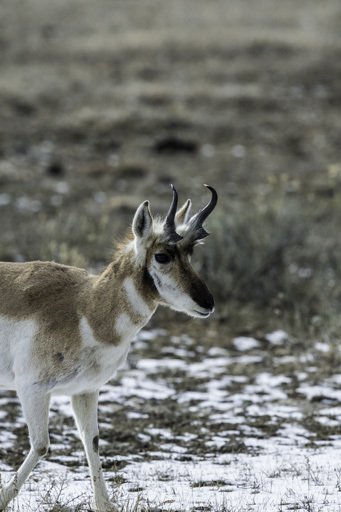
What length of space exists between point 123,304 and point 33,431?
0.93m

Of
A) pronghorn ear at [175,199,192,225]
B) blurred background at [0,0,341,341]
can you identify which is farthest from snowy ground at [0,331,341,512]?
pronghorn ear at [175,199,192,225]

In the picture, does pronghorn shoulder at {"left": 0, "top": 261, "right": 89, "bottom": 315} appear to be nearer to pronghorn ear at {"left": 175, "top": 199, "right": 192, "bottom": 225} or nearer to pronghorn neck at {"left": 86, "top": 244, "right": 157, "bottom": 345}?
pronghorn neck at {"left": 86, "top": 244, "right": 157, "bottom": 345}

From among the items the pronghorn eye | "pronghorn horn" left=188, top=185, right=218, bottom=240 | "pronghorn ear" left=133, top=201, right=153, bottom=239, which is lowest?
the pronghorn eye

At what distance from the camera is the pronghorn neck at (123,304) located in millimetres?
→ 4758

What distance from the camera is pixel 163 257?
468 cm

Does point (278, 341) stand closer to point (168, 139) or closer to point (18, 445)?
point (18, 445)

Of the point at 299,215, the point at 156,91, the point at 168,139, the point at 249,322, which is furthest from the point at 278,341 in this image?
the point at 156,91

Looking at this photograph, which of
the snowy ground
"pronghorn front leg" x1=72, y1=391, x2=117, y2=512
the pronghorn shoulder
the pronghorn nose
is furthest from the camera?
the snowy ground

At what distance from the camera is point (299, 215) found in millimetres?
11984

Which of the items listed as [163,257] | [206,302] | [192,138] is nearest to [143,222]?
[163,257]

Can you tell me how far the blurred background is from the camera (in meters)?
11.4

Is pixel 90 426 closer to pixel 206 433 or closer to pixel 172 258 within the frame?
pixel 172 258

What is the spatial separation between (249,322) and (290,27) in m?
30.9

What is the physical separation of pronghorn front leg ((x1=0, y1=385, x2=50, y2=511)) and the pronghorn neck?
52cm
